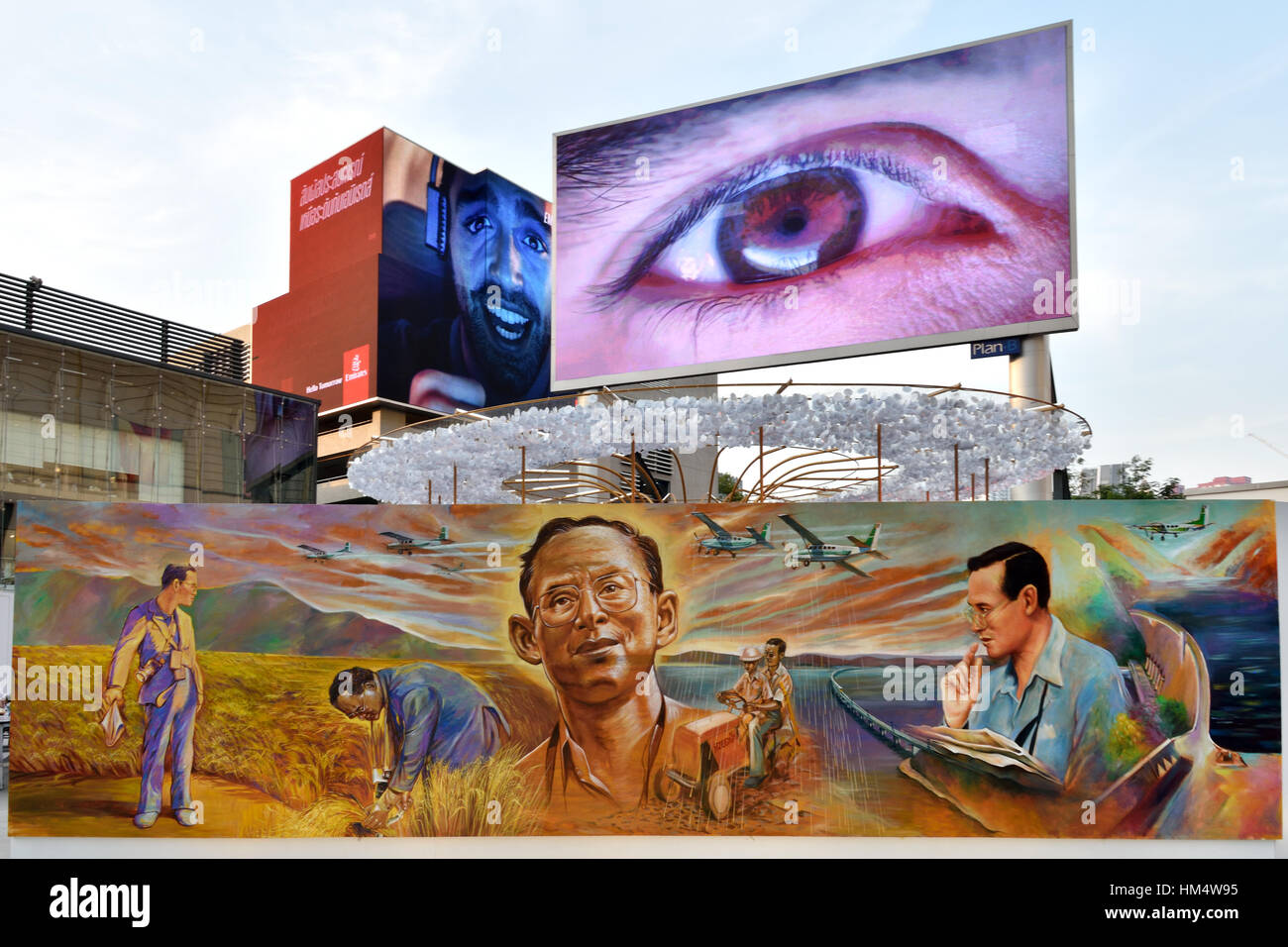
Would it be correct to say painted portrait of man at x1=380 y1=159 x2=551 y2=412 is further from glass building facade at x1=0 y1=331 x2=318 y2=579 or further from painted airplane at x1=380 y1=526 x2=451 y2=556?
painted airplane at x1=380 y1=526 x2=451 y2=556

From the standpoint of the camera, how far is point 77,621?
12031mm

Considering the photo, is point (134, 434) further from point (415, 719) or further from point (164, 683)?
point (415, 719)

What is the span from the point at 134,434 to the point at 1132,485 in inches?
1429

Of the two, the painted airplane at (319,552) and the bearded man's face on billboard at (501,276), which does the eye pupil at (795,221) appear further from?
the bearded man's face on billboard at (501,276)

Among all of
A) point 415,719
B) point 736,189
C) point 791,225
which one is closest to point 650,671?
point 415,719

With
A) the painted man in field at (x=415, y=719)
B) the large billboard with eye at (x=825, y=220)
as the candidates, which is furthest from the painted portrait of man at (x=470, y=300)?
the painted man in field at (x=415, y=719)

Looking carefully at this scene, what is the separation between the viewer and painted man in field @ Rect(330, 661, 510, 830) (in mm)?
11758

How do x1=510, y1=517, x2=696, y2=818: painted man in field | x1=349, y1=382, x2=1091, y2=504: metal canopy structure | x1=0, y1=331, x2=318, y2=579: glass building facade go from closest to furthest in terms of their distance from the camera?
x1=510, y1=517, x2=696, y2=818: painted man in field < x1=349, y1=382, x2=1091, y2=504: metal canopy structure < x1=0, y1=331, x2=318, y2=579: glass building facade

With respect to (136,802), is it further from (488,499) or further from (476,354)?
(476,354)

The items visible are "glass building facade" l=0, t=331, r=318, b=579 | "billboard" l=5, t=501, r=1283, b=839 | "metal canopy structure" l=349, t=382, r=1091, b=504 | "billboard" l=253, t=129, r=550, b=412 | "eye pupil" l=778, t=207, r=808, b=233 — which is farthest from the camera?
"billboard" l=253, t=129, r=550, b=412

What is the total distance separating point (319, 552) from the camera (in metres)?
12.0

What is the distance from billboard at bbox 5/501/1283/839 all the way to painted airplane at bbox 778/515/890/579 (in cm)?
4

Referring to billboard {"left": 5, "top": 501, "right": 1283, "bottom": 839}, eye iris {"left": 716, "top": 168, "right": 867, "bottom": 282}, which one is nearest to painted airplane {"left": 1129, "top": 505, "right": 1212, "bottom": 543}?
billboard {"left": 5, "top": 501, "right": 1283, "bottom": 839}
